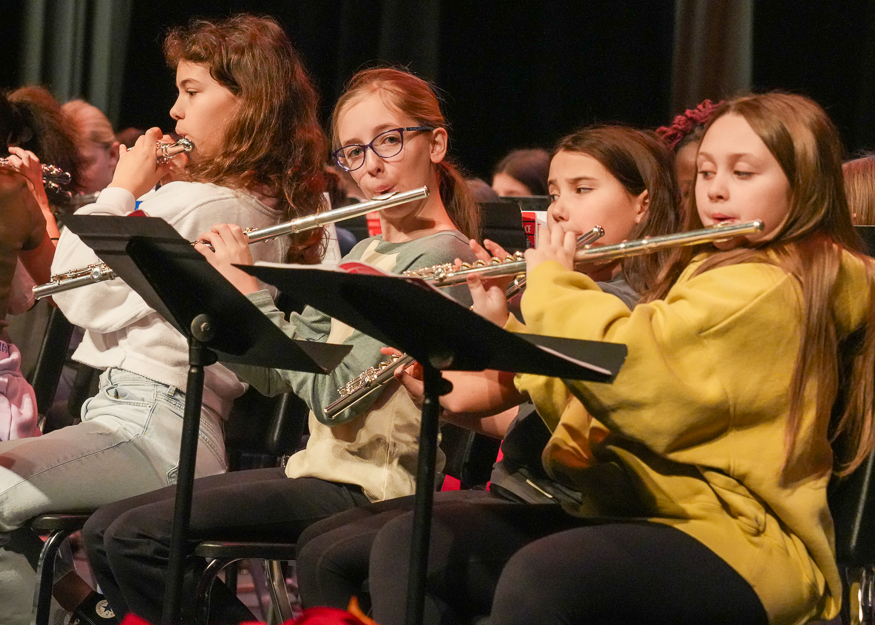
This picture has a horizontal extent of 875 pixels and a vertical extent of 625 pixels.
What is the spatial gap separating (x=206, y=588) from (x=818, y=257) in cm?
120

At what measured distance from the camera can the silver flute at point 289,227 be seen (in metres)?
1.81

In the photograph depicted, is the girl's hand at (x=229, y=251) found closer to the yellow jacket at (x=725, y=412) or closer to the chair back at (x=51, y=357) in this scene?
the yellow jacket at (x=725, y=412)

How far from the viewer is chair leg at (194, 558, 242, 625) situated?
171 centimetres

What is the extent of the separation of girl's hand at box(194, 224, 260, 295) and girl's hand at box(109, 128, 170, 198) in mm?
424

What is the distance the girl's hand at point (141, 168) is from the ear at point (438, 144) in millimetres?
650

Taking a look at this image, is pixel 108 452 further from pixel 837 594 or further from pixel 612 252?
Answer: pixel 837 594

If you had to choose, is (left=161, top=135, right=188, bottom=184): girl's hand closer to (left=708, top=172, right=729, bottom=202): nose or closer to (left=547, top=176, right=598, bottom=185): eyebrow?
(left=547, top=176, right=598, bottom=185): eyebrow

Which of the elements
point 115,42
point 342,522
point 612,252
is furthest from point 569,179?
point 115,42

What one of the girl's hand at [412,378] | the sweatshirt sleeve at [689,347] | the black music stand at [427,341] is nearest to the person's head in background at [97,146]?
the girl's hand at [412,378]

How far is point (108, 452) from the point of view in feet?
6.14

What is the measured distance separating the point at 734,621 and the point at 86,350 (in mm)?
1435

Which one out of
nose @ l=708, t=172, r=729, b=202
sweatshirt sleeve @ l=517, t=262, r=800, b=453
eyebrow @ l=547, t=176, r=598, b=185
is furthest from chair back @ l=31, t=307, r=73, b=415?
nose @ l=708, t=172, r=729, b=202

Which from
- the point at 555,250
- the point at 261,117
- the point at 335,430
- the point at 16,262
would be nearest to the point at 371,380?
the point at 335,430

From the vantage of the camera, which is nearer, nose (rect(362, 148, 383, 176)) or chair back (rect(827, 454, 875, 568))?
chair back (rect(827, 454, 875, 568))
